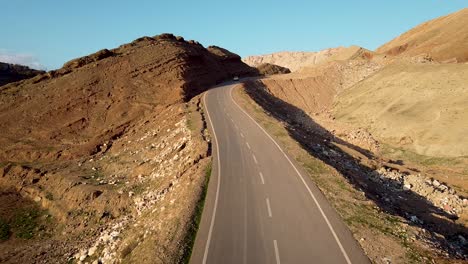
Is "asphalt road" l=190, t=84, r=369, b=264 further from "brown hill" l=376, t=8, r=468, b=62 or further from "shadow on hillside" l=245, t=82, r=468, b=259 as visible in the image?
"brown hill" l=376, t=8, r=468, b=62

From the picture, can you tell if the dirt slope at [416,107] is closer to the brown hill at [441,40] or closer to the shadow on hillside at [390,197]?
the shadow on hillside at [390,197]

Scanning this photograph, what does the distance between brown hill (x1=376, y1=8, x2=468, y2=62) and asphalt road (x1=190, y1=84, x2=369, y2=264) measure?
2037 inches

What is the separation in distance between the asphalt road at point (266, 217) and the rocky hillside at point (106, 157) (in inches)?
48.3

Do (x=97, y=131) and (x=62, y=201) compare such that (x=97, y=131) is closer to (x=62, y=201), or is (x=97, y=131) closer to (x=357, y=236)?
(x=62, y=201)

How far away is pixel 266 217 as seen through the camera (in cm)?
1928

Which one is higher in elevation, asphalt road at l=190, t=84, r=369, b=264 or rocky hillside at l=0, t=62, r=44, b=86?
rocky hillside at l=0, t=62, r=44, b=86

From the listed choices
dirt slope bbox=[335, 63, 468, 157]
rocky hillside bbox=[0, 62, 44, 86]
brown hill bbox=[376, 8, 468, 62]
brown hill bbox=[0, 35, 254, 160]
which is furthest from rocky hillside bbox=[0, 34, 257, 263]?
brown hill bbox=[376, 8, 468, 62]

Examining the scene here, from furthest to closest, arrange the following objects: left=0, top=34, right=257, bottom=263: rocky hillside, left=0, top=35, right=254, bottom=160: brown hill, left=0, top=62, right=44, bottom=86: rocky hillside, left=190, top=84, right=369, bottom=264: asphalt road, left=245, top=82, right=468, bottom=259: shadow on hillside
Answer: left=0, top=62, right=44, bottom=86: rocky hillside → left=0, top=35, right=254, bottom=160: brown hill → left=245, top=82, right=468, bottom=259: shadow on hillside → left=0, top=34, right=257, bottom=263: rocky hillside → left=190, top=84, right=369, bottom=264: asphalt road

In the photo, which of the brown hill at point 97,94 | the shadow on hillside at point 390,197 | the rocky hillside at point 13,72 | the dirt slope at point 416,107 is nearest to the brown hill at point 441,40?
the dirt slope at point 416,107

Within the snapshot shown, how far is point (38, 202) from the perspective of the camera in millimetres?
34312

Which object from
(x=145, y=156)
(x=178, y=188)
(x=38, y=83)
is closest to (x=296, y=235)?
(x=178, y=188)

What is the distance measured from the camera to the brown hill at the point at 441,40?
65938 millimetres

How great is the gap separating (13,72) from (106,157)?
195ft

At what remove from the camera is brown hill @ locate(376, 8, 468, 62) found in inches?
2596
